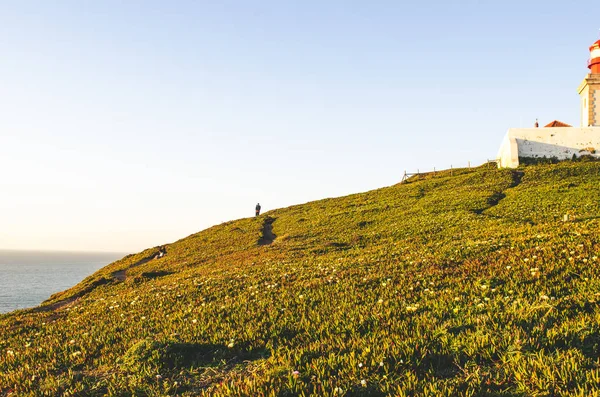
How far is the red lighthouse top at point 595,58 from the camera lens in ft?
230

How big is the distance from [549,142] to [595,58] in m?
24.5

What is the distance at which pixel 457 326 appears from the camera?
308 inches

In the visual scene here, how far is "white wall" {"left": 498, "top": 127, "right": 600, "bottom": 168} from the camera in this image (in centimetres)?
5884

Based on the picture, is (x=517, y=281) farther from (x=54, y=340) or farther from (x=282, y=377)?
(x=54, y=340)

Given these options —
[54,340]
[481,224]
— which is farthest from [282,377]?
[481,224]

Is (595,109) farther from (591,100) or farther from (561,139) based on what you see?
(561,139)

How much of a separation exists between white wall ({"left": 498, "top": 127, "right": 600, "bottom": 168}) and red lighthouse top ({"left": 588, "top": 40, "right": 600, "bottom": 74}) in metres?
18.8

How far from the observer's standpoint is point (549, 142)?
59.9m

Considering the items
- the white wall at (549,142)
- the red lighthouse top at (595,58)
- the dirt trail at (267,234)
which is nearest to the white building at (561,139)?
the white wall at (549,142)

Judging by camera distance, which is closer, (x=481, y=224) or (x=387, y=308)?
(x=387, y=308)

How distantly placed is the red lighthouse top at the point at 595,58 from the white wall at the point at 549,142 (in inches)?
738

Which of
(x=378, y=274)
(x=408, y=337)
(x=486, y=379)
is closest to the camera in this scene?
(x=486, y=379)

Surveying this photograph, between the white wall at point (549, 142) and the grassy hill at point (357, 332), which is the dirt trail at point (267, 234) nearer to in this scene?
the grassy hill at point (357, 332)

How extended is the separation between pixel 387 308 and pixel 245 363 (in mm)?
3821
